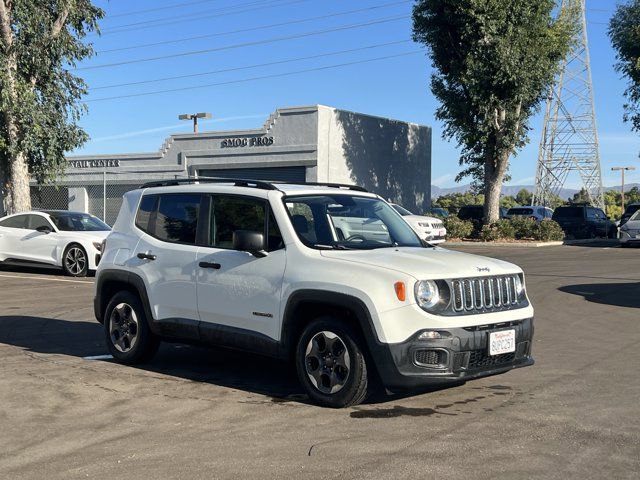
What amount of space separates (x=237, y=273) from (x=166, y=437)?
183cm

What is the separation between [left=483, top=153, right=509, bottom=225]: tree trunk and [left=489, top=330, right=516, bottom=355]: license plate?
2832 centimetres

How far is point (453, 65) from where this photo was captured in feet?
111

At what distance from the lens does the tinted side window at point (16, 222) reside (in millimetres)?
18516

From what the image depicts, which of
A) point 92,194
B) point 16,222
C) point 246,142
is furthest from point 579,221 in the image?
point 16,222

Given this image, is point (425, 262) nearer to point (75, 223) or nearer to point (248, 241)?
point (248, 241)

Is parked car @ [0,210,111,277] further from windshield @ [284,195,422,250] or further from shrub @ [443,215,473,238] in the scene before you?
shrub @ [443,215,473,238]

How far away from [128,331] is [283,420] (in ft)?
9.00

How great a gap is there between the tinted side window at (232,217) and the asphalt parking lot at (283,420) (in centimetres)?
135

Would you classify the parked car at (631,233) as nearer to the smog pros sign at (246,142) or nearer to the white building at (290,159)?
the white building at (290,159)

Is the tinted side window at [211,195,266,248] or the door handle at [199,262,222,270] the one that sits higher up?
the tinted side window at [211,195,266,248]

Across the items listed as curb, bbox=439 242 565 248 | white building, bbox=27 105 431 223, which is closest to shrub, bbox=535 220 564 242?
curb, bbox=439 242 565 248

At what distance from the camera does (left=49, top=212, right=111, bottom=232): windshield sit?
17953 millimetres

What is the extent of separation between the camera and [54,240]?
17.6 metres

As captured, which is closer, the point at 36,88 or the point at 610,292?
the point at 610,292
